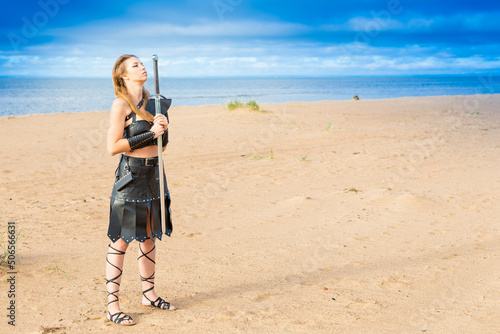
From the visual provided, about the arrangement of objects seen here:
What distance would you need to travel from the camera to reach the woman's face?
3262 mm

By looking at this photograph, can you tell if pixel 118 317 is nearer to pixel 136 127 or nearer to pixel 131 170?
pixel 131 170

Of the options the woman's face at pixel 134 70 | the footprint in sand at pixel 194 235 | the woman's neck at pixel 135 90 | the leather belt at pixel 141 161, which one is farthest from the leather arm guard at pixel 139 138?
the footprint in sand at pixel 194 235

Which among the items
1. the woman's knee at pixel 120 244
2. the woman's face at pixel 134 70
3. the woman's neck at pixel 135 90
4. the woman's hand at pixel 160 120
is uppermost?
the woman's face at pixel 134 70

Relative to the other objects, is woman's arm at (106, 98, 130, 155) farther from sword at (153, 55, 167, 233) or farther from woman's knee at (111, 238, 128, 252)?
woman's knee at (111, 238, 128, 252)

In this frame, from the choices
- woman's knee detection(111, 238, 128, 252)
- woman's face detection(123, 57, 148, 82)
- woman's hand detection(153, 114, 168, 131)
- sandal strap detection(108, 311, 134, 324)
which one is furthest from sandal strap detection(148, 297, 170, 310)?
woman's face detection(123, 57, 148, 82)

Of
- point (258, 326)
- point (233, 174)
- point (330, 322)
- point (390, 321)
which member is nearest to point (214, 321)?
point (258, 326)

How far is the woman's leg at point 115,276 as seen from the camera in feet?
11.3

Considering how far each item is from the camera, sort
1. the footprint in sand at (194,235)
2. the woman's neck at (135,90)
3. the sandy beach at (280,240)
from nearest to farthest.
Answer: the woman's neck at (135,90)
the sandy beach at (280,240)
the footprint in sand at (194,235)

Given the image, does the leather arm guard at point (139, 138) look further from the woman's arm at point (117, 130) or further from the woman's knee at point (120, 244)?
the woman's knee at point (120, 244)

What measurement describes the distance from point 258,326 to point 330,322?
0.55m

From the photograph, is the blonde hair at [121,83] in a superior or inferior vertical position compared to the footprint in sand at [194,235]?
superior

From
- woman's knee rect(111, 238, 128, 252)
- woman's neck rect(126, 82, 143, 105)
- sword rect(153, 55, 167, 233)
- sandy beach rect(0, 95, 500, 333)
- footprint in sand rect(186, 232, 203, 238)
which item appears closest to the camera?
sword rect(153, 55, 167, 233)

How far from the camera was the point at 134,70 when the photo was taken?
3.26m

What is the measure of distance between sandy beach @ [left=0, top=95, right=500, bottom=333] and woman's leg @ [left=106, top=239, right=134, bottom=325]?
0.09 metres
